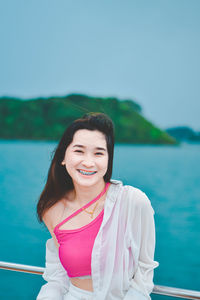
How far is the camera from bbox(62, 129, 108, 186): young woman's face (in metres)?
0.83

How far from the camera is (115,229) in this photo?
2.70ft

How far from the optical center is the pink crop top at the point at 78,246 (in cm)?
84

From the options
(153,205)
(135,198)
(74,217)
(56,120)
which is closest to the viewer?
(135,198)

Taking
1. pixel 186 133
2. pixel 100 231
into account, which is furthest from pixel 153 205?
pixel 100 231

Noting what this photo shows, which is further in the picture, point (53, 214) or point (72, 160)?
point (53, 214)

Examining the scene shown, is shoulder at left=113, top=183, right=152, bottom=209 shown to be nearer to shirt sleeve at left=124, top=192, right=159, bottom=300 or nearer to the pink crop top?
Answer: shirt sleeve at left=124, top=192, right=159, bottom=300

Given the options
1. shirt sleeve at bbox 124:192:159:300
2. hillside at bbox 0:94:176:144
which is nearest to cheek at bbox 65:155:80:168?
shirt sleeve at bbox 124:192:159:300

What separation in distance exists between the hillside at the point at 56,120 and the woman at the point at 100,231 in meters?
4.84

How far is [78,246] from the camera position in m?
0.85

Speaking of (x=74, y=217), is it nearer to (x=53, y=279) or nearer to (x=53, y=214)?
(x=53, y=214)

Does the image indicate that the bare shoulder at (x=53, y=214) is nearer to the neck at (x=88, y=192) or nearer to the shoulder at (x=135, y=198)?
the neck at (x=88, y=192)

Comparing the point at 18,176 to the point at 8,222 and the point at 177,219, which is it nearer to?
the point at 8,222

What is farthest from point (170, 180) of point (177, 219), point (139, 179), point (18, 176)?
point (18, 176)

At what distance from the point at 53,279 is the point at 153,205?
8602 mm
